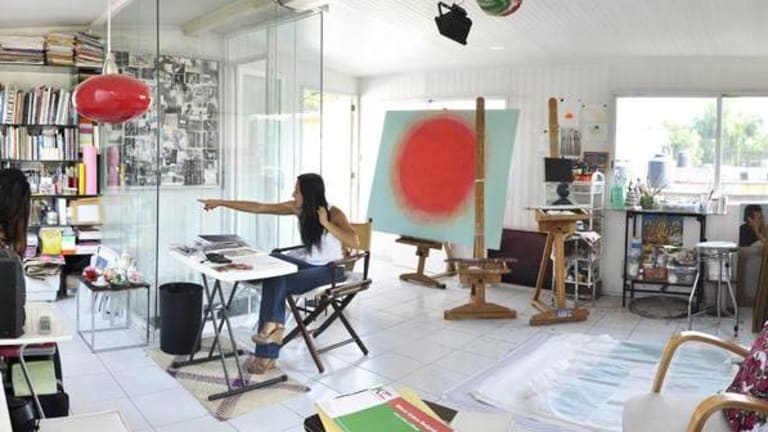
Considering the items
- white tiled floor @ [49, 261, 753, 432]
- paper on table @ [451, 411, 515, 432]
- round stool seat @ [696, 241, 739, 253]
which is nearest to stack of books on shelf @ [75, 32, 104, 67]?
white tiled floor @ [49, 261, 753, 432]

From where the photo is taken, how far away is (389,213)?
6504mm

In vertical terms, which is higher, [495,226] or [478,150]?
[478,150]

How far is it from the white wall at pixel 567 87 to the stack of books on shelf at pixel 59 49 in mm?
3451

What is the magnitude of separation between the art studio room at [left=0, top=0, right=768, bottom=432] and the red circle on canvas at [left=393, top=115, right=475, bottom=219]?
24 mm

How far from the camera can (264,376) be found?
3.81m

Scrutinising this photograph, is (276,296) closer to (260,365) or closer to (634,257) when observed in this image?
(260,365)

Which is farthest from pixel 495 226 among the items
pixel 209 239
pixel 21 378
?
pixel 21 378

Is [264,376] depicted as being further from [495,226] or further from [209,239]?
[495,226]

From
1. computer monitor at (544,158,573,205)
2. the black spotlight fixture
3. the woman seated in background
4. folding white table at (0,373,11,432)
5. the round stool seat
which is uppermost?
the black spotlight fixture

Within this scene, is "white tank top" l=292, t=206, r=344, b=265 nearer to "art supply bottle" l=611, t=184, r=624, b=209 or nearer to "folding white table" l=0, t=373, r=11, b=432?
"folding white table" l=0, t=373, r=11, b=432

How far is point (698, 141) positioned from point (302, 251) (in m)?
3.91

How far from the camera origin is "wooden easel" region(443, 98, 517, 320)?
5.18 metres

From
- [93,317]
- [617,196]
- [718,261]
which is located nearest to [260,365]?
[93,317]

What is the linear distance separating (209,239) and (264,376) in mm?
970
